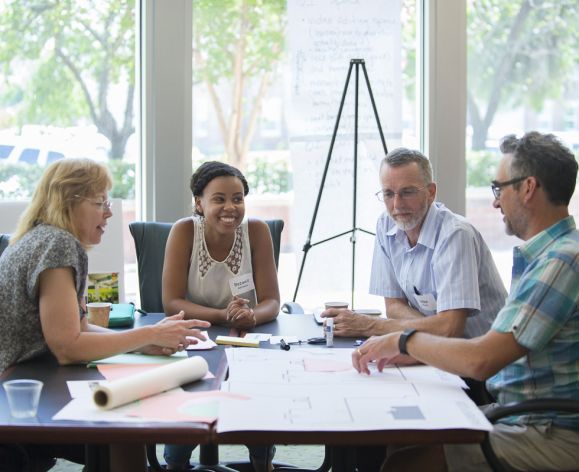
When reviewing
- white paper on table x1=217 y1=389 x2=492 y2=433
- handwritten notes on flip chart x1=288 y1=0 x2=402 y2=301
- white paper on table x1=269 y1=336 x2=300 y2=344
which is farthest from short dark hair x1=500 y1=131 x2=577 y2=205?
handwritten notes on flip chart x1=288 y1=0 x2=402 y2=301

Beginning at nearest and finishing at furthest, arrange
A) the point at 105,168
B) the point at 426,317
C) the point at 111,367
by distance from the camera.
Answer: the point at 111,367
the point at 105,168
the point at 426,317

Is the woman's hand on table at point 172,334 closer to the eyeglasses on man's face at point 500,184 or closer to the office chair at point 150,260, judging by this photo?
the eyeglasses on man's face at point 500,184

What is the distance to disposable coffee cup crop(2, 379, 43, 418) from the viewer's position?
170cm

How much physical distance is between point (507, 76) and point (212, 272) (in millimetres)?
2182

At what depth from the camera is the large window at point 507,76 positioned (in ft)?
14.5

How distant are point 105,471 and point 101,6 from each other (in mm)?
2805

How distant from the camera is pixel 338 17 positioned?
4227mm

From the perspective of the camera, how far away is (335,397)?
73.7 inches

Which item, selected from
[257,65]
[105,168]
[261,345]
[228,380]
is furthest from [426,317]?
[257,65]

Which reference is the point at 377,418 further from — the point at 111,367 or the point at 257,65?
the point at 257,65

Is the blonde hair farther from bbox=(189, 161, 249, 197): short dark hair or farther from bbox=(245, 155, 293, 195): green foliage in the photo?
bbox=(245, 155, 293, 195): green foliage

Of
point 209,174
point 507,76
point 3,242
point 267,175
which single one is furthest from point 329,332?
point 507,76

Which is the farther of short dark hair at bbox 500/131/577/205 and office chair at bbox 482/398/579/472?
short dark hair at bbox 500/131/577/205

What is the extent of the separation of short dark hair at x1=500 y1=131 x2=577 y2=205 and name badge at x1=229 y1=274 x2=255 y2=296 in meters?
1.34
